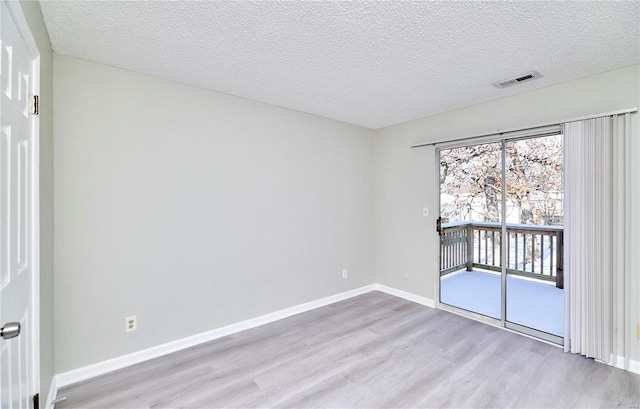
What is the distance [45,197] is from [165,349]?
1.58m

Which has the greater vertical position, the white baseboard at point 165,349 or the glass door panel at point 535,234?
the glass door panel at point 535,234

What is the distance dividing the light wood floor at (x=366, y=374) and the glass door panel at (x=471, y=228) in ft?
1.97

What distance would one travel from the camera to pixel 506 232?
125 inches

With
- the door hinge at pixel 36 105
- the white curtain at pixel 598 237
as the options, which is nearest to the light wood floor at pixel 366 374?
the white curtain at pixel 598 237

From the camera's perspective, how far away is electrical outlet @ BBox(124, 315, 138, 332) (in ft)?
7.94

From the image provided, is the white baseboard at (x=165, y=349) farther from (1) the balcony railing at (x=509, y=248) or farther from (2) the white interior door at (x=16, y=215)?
(1) the balcony railing at (x=509, y=248)

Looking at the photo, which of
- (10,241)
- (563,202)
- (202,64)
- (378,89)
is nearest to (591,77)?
(563,202)

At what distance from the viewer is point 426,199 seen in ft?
12.5

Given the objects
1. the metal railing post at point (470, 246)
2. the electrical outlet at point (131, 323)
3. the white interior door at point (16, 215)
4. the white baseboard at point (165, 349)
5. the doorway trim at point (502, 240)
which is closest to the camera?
the white interior door at point (16, 215)

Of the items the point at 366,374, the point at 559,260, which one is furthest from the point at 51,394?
the point at 559,260

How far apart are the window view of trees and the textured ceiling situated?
2.17ft

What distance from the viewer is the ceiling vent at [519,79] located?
2.51 meters

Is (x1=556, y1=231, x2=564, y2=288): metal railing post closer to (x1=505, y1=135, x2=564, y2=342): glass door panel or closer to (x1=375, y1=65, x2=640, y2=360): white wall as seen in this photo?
(x1=505, y1=135, x2=564, y2=342): glass door panel

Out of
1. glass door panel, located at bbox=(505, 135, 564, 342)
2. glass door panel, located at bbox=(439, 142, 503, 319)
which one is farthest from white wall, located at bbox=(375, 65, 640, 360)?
glass door panel, located at bbox=(505, 135, 564, 342)
